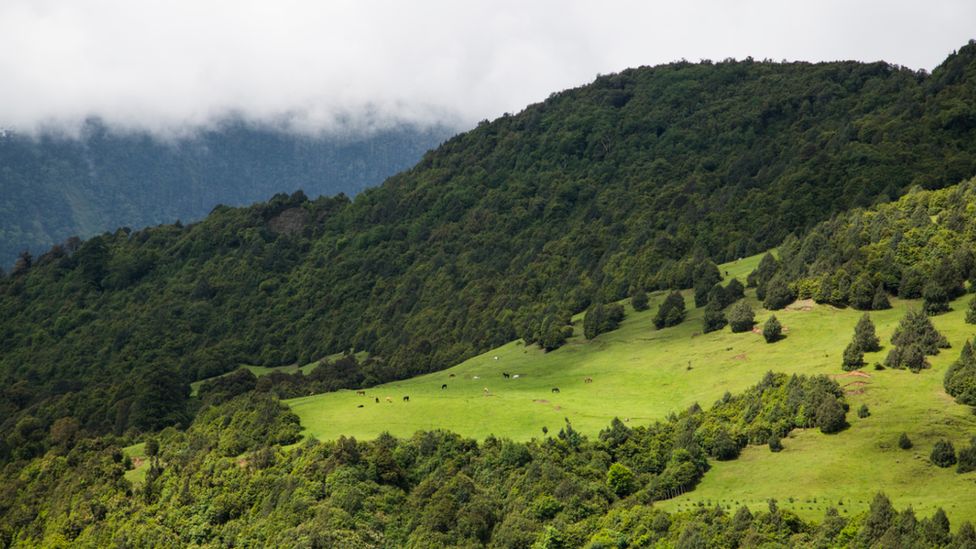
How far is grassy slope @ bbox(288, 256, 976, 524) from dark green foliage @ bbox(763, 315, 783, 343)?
1.03 metres

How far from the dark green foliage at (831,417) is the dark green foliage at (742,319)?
33.2 meters

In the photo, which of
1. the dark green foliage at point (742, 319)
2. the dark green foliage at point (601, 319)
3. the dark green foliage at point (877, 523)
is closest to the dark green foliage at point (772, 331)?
the dark green foliage at point (742, 319)

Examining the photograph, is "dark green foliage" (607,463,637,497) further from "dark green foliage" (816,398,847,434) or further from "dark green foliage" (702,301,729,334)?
"dark green foliage" (702,301,729,334)

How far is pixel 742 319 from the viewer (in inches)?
4466

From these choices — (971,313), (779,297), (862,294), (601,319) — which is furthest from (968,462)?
(601,319)

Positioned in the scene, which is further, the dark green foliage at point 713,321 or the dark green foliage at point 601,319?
the dark green foliage at point 601,319

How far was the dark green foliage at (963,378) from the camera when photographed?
256ft

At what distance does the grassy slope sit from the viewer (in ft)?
233

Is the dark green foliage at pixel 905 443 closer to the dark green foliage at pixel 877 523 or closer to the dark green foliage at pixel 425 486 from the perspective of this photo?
the dark green foliage at pixel 425 486

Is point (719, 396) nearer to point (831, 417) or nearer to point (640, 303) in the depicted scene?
point (831, 417)

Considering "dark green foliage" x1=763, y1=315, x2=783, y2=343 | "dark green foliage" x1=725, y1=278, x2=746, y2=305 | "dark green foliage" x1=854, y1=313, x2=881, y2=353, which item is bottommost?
"dark green foliage" x1=854, y1=313, x2=881, y2=353

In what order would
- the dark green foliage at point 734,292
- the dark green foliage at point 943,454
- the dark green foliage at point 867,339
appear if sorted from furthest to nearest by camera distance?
the dark green foliage at point 734,292 → the dark green foliage at point 867,339 → the dark green foliage at point 943,454

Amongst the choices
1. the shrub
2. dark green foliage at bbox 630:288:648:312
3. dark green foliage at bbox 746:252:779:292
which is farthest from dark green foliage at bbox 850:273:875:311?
the shrub

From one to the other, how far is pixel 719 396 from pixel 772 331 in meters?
13.1
